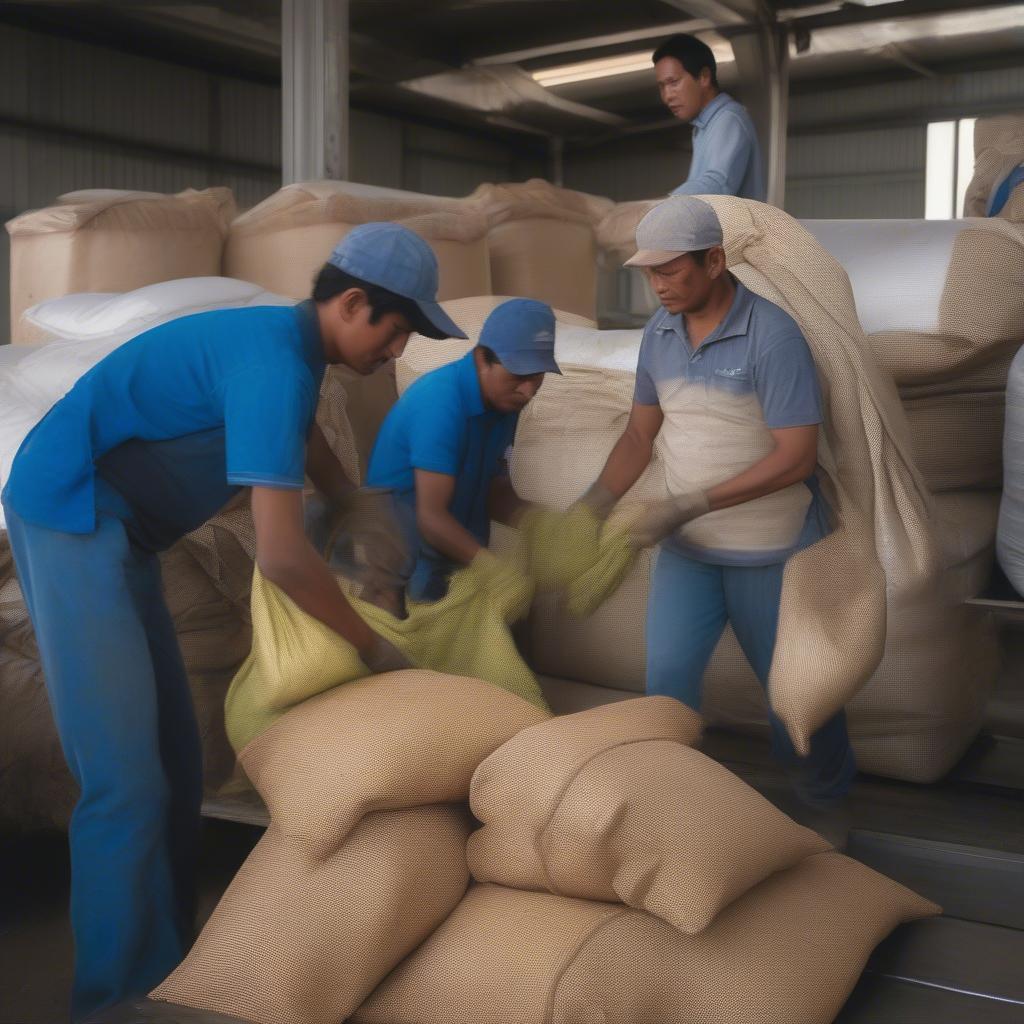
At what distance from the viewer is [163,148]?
9094 mm

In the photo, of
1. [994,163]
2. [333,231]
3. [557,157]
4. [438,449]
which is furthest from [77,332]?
[557,157]

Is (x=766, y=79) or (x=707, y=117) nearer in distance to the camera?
(x=707, y=117)

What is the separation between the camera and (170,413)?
1.52 metres

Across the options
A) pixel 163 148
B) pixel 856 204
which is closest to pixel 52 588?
pixel 163 148

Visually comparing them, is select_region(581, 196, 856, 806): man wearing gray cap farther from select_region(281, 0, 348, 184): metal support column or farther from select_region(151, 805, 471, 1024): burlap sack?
select_region(281, 0, 348, 184): metal support column

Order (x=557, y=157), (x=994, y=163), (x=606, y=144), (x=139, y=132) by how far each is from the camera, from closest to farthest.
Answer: (x=994, y=163) → (x=139, y=132) → (x=606, y=144) → (x=557, y=157)

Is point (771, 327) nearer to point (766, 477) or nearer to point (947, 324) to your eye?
point (766, 477)

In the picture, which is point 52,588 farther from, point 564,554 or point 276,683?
point 564,554

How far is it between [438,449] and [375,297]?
437 mm

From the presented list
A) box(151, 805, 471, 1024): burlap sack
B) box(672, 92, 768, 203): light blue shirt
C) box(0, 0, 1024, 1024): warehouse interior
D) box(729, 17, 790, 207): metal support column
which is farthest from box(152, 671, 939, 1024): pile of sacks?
box(729, 17, 790, 207): metal support column

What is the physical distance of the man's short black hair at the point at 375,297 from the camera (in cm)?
147

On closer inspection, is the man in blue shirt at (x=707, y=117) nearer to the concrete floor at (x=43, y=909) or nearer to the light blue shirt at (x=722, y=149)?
the light blue shirt at (x=722, y=149)

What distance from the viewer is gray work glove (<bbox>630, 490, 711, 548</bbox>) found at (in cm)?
187

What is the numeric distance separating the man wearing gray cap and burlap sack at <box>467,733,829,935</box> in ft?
1.61
